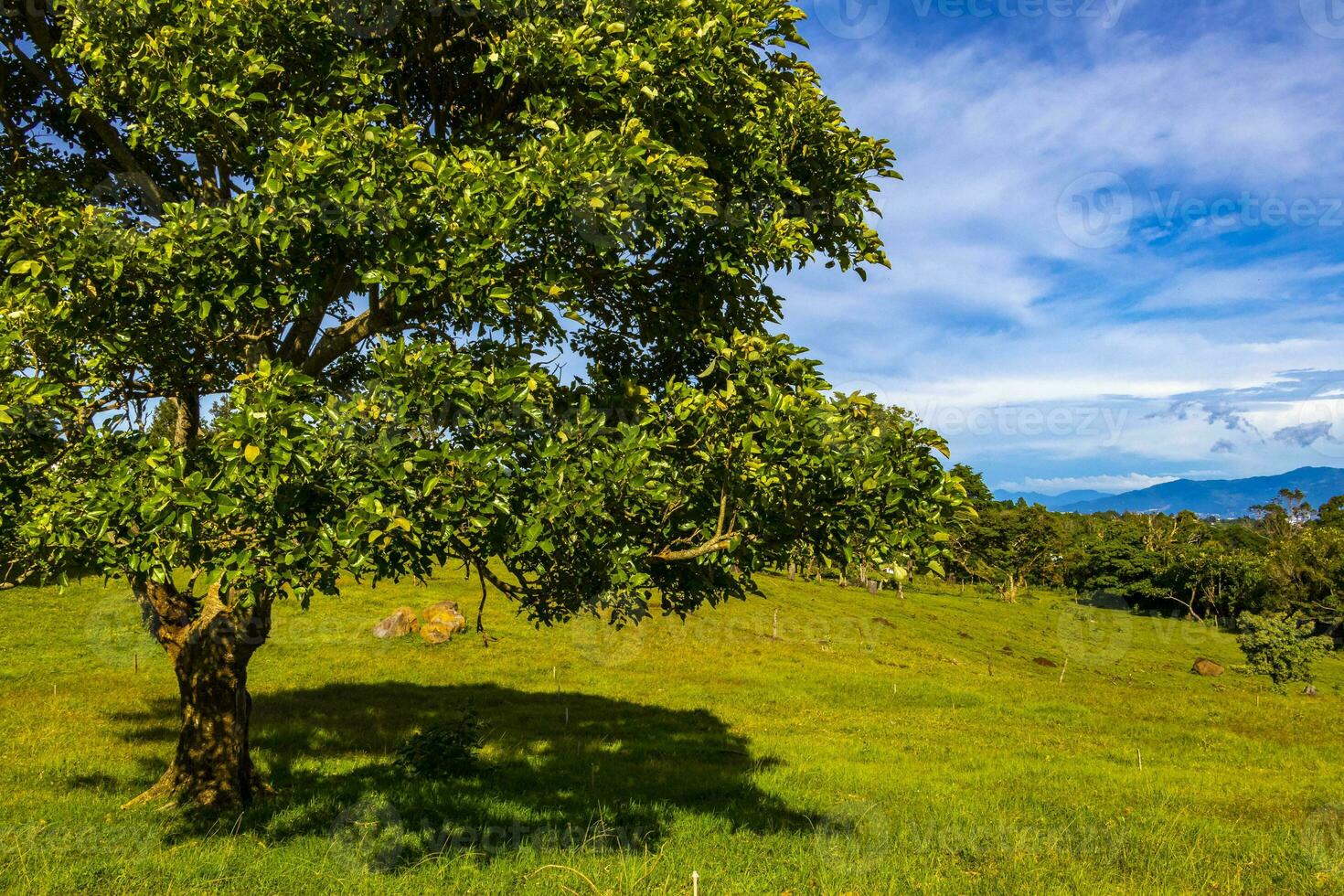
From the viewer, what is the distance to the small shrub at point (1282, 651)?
5188cm

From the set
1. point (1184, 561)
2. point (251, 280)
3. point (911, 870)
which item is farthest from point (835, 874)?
point (1184, 561)

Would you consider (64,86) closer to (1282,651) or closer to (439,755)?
(439,755)

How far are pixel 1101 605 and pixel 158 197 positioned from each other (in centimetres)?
13295

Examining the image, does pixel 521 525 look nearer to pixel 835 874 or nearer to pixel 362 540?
pixel 362 540

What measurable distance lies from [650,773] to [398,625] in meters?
26.9

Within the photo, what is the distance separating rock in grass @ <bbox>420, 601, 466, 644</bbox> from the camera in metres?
41.8

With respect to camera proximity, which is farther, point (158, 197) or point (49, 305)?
point (158, 197)

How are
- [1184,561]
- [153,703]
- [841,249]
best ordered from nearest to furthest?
1. [841,249]
2. [153,703]
3. [1184,561]

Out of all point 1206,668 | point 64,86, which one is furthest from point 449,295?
point 1206,668

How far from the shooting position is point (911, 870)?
1120 cm

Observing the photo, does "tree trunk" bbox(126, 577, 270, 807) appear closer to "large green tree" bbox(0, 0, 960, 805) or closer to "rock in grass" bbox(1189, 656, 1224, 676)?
"large green tree" bbox(0, 0, 960, 805)

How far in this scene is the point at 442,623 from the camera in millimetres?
43094

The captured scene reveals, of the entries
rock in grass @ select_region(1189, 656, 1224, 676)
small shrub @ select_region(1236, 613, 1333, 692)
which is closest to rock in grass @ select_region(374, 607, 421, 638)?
small shrub @ select_region(1236, 613, 1333, 692)

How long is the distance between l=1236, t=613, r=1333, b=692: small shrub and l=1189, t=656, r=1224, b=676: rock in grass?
27.0 feet
